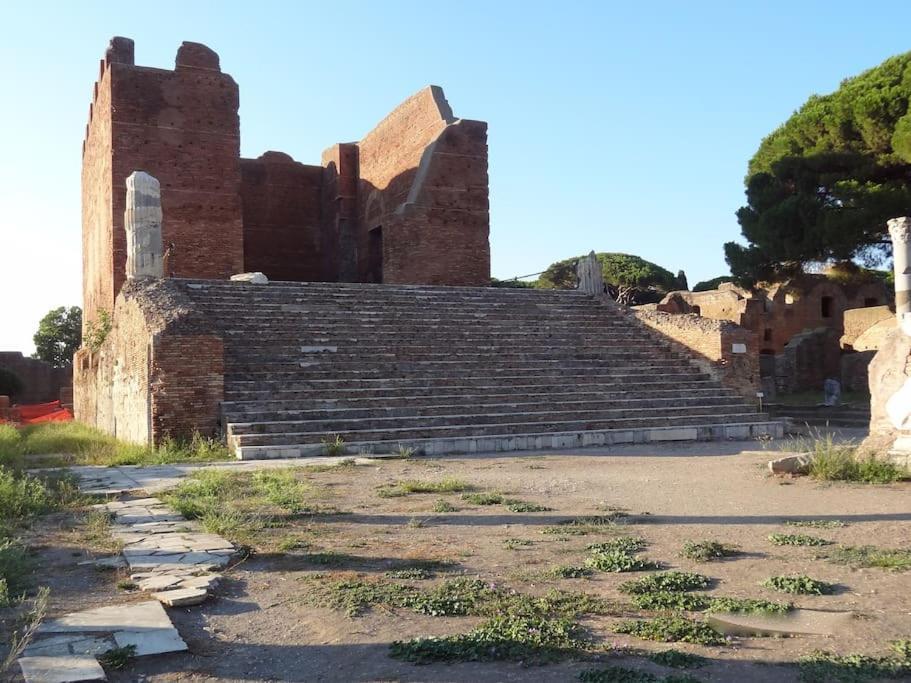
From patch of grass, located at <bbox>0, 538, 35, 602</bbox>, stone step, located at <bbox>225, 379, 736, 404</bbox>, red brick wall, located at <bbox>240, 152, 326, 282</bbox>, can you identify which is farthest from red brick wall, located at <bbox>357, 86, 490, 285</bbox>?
patch of grass, located at <bbox>0, 538, 35, 602</bbox>

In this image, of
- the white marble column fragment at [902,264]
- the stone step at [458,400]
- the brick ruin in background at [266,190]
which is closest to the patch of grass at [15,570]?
the stone step at [458,400]

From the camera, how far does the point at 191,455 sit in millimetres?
9719

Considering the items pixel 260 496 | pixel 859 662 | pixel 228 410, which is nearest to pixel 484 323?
pixel 228 410

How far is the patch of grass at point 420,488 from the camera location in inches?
273

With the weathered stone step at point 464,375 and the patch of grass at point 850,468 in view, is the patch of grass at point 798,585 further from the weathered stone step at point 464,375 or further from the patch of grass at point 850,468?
the weathered stone step at point 464,375

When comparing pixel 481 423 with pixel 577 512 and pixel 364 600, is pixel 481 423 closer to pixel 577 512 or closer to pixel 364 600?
pixel 577 512

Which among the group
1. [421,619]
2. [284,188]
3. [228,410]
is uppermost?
[284,188]

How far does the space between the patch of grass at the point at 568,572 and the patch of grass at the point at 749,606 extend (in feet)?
2.43

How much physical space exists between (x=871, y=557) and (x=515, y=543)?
6.21 feet

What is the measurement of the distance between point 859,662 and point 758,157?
2539 cm

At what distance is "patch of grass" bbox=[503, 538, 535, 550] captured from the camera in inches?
191

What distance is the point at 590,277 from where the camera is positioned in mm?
17844

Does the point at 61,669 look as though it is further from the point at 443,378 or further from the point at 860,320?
Result: the point at 860,320

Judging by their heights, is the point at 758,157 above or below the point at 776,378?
above
